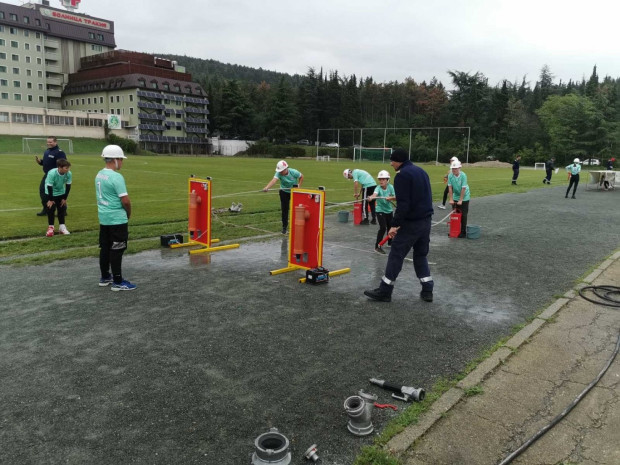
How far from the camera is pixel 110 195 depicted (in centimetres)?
718

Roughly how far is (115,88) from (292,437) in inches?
4066

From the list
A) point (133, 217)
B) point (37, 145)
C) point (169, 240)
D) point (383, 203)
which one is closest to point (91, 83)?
point (37, 145)

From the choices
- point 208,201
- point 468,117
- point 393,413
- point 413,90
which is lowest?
point 393,413

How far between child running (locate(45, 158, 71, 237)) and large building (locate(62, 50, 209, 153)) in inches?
3269

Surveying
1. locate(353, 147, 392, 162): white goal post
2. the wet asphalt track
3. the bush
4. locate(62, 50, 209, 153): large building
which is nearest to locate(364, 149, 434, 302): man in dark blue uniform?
the wet asphalt track

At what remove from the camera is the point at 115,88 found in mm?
94500

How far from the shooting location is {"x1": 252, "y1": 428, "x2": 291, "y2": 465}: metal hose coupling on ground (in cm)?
330

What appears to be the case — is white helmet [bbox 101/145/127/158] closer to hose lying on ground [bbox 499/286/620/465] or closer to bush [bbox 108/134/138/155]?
hose lying on ground [bbox 499/286/620/465]

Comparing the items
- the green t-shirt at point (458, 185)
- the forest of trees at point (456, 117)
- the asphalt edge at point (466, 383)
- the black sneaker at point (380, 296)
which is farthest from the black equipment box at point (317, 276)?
the forest of trees at point (456, 117)

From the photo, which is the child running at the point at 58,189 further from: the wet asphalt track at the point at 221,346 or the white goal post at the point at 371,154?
the white goal post at the point at 371,154

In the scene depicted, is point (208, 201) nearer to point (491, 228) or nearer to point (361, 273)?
point (361, 273)

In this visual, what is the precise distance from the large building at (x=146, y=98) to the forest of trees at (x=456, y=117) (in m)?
7.49

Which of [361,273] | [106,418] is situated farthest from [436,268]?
[106,418]

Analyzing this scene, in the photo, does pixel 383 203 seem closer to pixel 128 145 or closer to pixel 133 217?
Answer: pixel 133 217
